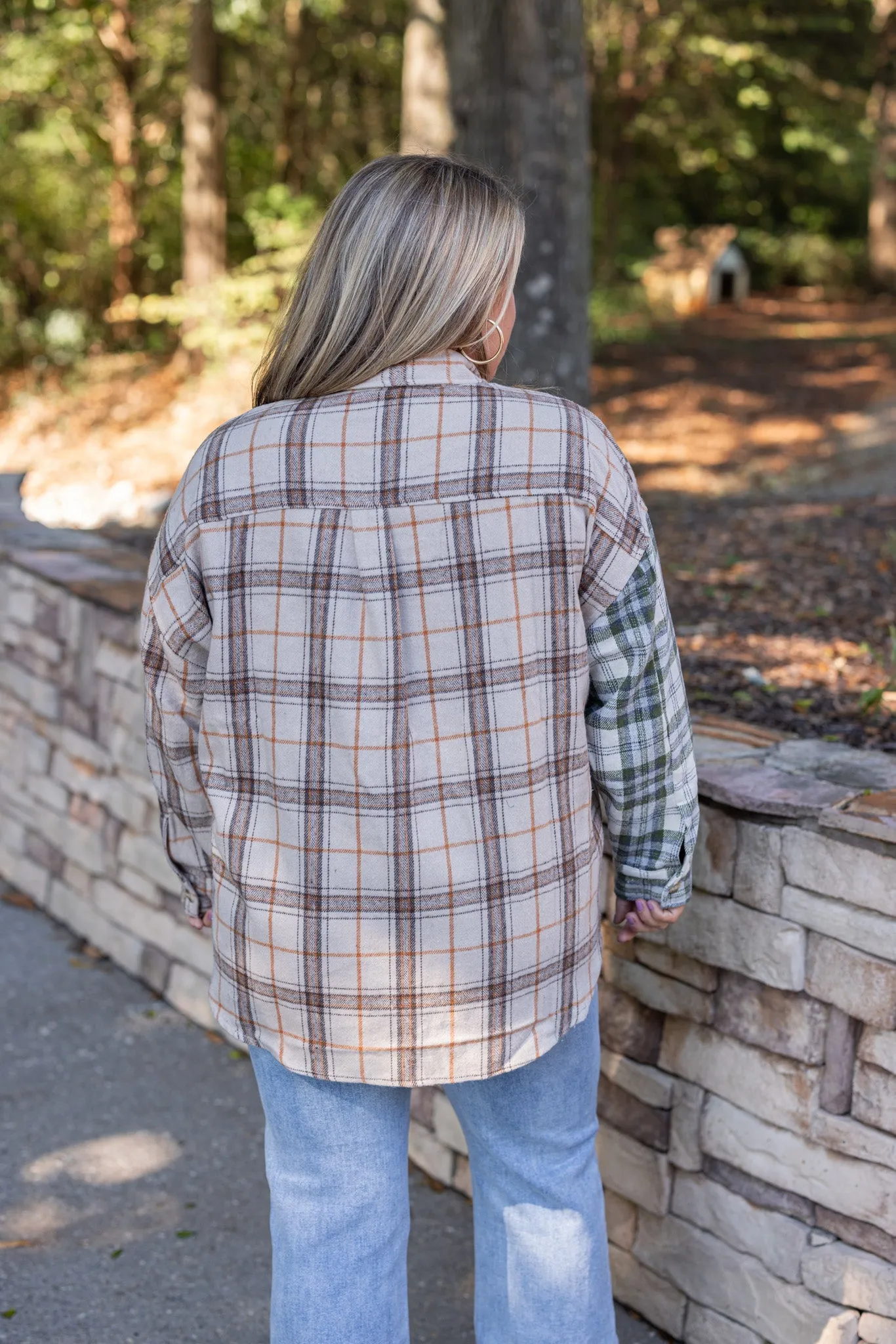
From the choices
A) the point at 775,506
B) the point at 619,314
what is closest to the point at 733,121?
the point at 619,314

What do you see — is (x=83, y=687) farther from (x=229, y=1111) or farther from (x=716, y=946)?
(x=716, y=946)

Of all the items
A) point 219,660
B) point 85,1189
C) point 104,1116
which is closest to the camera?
point 219,660

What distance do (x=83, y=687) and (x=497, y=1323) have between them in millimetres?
2365

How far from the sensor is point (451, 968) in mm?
1648

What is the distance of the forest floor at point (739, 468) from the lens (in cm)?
344

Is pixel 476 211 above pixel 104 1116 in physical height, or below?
above

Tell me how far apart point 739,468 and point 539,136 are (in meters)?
2.71

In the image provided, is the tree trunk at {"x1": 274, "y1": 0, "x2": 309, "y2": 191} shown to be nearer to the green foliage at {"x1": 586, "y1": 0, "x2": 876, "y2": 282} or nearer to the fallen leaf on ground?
the green foliage at {"x1": 586, "y1": 0, "x2": 876, "y2": 282}

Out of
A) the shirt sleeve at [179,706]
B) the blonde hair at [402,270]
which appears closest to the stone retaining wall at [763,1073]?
the shirt sleeve at [179,706]

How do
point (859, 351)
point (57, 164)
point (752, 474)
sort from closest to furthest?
point (752, 474) < point (859, 351) < point (57, 164)

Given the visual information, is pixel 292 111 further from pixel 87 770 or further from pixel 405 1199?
pixel 405 1199

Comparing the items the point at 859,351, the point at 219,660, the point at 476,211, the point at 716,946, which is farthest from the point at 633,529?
the point at 859,351

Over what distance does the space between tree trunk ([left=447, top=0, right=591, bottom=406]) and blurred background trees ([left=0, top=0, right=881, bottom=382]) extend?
478 centimetres

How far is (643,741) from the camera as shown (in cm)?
175
